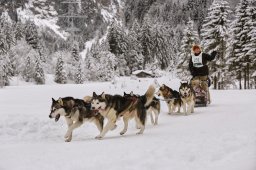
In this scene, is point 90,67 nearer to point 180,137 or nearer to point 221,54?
point 221,54

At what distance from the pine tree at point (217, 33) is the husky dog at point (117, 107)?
35.0 meters

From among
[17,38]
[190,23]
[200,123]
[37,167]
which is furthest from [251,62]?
[17,38]

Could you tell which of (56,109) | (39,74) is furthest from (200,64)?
(39,74)

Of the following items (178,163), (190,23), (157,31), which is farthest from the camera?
(157,31)

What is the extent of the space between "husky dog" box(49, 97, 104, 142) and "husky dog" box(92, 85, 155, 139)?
1.74ft

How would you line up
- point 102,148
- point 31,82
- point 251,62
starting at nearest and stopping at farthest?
point 102,148, point 251,62, point 31,82

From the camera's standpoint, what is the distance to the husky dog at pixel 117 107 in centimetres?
956

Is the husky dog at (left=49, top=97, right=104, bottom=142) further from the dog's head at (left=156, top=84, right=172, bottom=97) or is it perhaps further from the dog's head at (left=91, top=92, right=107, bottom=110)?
the dog's head at (left=156, top=84, right=172, bottom=97)

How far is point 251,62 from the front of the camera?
44.3 metres

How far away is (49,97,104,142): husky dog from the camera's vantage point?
9586mm

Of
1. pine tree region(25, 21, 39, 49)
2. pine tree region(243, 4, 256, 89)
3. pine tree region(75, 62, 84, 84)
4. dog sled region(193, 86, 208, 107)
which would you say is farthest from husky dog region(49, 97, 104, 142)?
pine tree region(25, 21, 39, 49)

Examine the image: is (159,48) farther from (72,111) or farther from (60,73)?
(72,111)

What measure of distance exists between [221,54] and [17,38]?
7133 centimetres

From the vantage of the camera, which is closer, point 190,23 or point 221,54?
point 221,54
